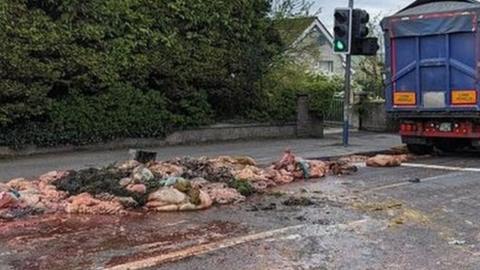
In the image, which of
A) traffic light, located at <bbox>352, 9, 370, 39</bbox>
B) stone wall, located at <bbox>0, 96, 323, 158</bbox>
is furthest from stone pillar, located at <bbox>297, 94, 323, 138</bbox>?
Result: traffic light, located at <bbox>352, 9, 370, 39</bbox>

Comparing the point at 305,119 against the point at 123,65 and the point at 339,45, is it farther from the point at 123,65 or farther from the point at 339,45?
the point at 123,65

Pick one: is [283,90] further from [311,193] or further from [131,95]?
[311,193]

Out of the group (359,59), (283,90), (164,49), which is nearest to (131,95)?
(164,49)

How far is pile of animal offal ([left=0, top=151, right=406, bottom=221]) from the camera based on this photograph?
374 inches

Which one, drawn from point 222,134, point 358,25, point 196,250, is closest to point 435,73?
point 358,25

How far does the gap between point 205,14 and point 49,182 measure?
10507 millimetres

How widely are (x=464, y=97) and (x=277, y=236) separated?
9485 mm

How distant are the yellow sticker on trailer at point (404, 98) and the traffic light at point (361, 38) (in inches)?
77.9

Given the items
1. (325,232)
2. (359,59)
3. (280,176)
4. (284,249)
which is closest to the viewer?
(284,249)

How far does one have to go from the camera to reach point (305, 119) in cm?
2289

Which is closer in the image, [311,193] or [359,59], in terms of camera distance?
[311,193]

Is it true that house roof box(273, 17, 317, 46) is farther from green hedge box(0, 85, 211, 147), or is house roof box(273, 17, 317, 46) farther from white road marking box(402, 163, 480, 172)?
white road marking box(402, 163, 480, 172)

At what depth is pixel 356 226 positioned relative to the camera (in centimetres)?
850

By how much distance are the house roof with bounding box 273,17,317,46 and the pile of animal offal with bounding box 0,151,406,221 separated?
42.9 feet
